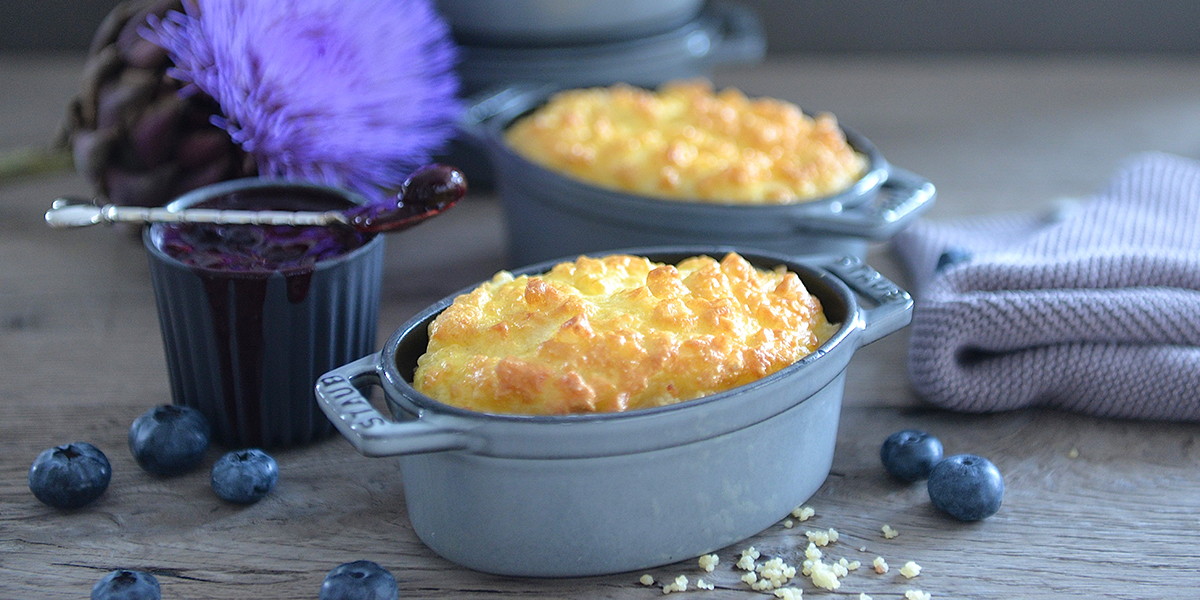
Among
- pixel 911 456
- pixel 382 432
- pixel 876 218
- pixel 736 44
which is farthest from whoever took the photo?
pixel 736 44

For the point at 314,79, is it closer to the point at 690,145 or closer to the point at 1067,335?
the point at 690,145

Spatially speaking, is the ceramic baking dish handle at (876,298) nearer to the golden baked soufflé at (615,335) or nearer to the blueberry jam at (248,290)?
the golden baked soufflé at (615,335)

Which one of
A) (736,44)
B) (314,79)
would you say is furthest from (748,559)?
(736,44)

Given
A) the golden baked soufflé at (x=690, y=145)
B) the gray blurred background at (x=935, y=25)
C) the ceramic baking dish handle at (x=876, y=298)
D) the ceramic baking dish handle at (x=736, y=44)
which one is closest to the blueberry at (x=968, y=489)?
the ceramic baking dish handle at (x=876, y=298)

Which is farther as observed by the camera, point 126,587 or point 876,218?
point 876,218

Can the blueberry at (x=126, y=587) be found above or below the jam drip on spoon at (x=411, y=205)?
below

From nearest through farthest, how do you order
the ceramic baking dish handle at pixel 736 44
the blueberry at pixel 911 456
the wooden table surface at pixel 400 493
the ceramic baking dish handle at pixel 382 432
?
the ceramic baking dish handle at pixel 382 432
the wooden table surface at pixel 400 493
the blueberry at pixel 911 456
the ceramic baking dish handle at pixel 736 44

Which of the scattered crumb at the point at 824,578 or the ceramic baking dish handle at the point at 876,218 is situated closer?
the scattered crumb at the point at 824,578
